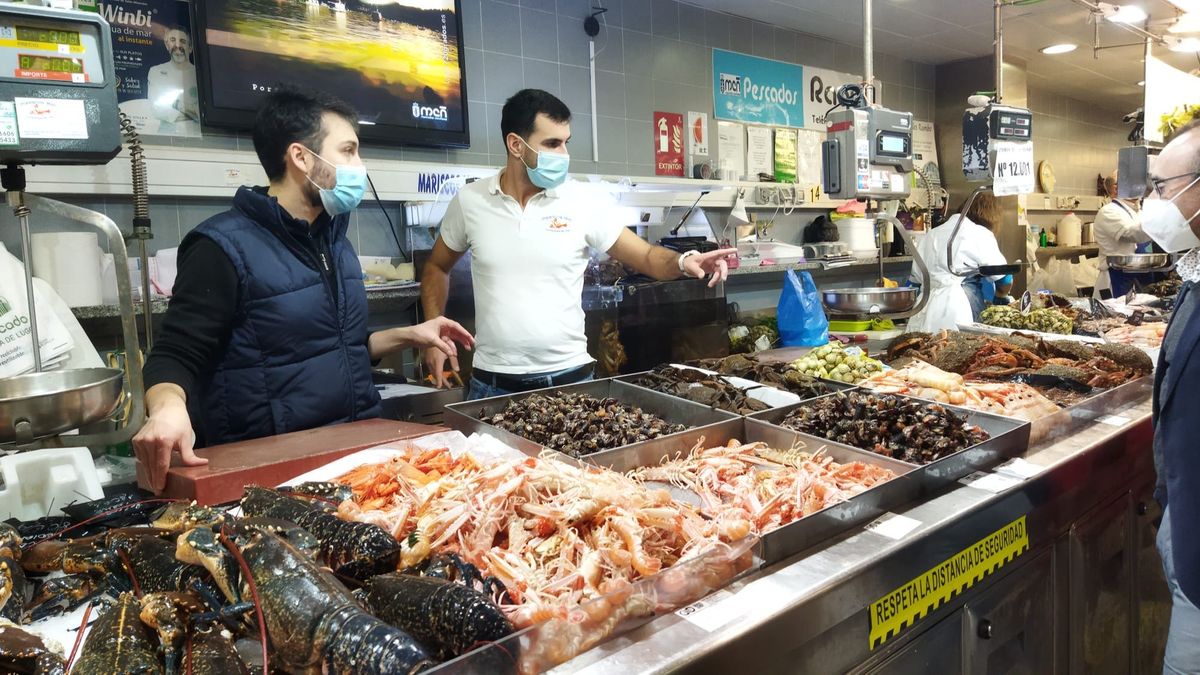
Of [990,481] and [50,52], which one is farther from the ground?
[50,52]

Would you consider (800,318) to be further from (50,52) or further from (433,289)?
(50,52)

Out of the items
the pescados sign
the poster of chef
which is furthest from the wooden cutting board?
the pescados sign

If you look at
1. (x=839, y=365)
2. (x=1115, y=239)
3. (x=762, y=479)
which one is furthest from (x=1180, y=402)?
(x=1115, y=239)

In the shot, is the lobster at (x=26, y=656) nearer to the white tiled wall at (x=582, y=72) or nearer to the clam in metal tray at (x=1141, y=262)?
the white tiled wall at (x=582, y=72)

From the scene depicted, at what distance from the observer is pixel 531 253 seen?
306 cm

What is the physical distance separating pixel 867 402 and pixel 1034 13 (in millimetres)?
6216

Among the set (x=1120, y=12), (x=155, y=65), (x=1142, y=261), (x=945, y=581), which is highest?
(x=1120, y=12)

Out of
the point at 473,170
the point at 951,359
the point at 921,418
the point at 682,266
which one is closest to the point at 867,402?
the point at 921,418

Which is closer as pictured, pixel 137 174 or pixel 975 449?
pixel 975 449

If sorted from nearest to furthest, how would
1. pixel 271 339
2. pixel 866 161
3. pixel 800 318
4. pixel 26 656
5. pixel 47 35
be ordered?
pixel 26 656
pixel 47 35
pixel 271 339
pixel 866 161
pixel 800 318

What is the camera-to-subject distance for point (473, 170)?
4832 millimetres

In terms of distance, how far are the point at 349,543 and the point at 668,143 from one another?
5377 mm

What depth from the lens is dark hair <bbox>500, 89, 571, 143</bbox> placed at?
310cm

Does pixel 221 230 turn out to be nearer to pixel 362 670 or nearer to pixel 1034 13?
pixel 362 670
